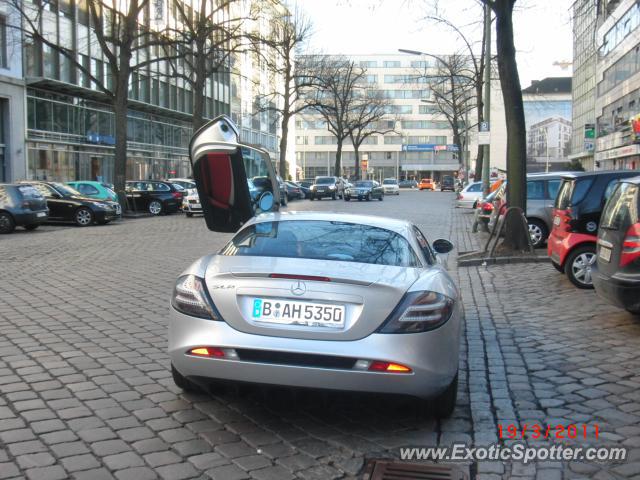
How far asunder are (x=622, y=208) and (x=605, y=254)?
19.7 inches

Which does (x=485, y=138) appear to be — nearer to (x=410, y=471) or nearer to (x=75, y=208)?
(x=75, y=208)

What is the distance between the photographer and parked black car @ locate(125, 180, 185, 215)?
3225 centimetres

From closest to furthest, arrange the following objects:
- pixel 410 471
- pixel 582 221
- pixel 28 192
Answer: pixel 410 471 → pixel 582 221 → pixel 28 192

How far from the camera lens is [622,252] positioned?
22.8 feet

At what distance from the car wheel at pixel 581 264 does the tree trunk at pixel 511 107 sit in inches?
154

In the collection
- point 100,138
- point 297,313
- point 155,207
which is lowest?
point 155,207

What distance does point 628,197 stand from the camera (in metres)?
7.15

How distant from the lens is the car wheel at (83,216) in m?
24.8

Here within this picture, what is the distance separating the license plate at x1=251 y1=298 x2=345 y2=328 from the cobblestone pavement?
407 mm

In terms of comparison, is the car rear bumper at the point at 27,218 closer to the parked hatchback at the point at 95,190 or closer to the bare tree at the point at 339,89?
the parked hatchback at the point at 95,190

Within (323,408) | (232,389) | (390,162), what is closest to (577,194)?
(323,408)

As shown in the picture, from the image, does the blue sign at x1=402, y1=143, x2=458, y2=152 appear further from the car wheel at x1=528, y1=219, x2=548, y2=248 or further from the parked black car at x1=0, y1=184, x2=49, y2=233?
the car wheel at x1=528, y1=219, x2=548, y2=248

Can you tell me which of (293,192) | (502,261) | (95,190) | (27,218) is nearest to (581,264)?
(502,261)
